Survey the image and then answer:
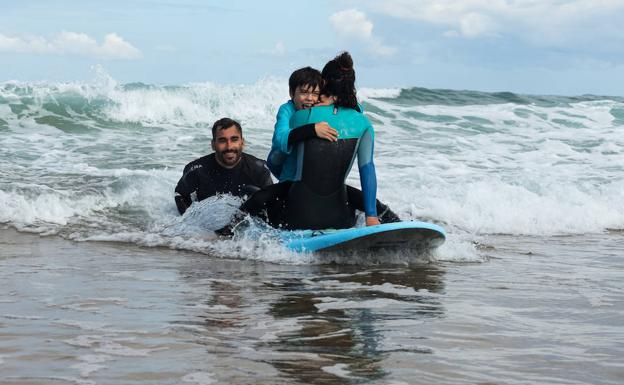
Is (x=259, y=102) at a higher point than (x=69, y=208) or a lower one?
higher

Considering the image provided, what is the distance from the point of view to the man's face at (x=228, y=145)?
8.07 meters

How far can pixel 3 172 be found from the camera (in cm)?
1107

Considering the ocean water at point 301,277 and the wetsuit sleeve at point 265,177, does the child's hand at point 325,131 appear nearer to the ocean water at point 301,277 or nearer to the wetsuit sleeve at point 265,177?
the ocean water at point 301,277

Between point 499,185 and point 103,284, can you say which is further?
point 499,185

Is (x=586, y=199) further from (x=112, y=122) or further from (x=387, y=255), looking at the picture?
(x=112, y=122)

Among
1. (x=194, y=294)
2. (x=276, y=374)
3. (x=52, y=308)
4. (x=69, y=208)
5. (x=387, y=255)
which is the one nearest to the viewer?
(x=276, y=374)

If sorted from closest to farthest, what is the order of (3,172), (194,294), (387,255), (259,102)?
(194,294) → (387,255) → (3,172) → (259,102)

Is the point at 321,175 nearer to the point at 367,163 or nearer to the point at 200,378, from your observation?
the point at 367,163

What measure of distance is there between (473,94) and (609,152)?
12465 mm

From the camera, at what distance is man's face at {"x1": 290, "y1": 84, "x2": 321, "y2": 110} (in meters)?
6.84

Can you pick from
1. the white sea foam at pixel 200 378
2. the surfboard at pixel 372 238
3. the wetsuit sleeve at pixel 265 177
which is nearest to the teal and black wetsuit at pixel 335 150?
the surfboard at pixel 372 238

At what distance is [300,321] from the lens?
4.54m

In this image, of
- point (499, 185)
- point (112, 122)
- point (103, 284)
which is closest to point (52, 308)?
A: point (103, 284)

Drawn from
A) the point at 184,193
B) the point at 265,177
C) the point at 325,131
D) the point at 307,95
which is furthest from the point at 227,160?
the point at 325,131
